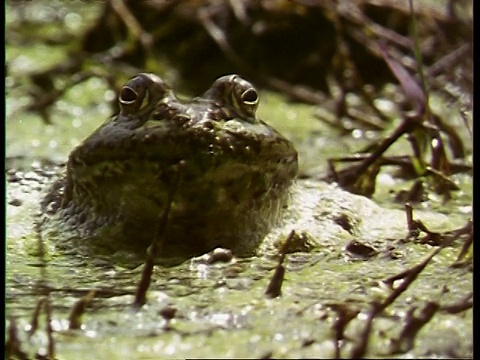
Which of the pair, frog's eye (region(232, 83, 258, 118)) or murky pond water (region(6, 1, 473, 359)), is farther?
frog's eye (region(232, 83, 258, 118))

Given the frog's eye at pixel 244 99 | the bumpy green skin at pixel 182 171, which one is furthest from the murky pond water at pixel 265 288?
the frog's eye at pixel 244 99

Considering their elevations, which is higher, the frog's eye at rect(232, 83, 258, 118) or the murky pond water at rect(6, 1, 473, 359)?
the frog's eye at rect(232, 83, 258, 118)

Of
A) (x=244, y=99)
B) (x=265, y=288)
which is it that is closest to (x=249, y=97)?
(x=244, y=99)

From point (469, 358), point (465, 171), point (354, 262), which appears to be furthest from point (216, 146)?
point (465, 171)

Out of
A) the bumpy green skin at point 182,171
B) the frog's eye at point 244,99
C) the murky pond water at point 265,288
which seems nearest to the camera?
the murky pond water at point 265,288

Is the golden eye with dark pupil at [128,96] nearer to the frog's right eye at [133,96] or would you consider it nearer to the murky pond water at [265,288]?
the frog's right eye at [133,96]

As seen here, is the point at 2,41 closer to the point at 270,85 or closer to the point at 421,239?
the point at 421,239

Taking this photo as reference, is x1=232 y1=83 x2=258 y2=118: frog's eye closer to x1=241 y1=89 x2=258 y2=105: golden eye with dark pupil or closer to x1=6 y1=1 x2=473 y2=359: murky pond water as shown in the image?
x1=241 y1=89 x2=258 y2=105: golden eye with dark pupil

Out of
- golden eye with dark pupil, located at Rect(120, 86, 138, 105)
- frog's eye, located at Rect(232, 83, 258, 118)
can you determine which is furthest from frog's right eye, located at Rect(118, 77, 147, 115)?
frog's eye, located at Rect(232, 83, 258, 118)
